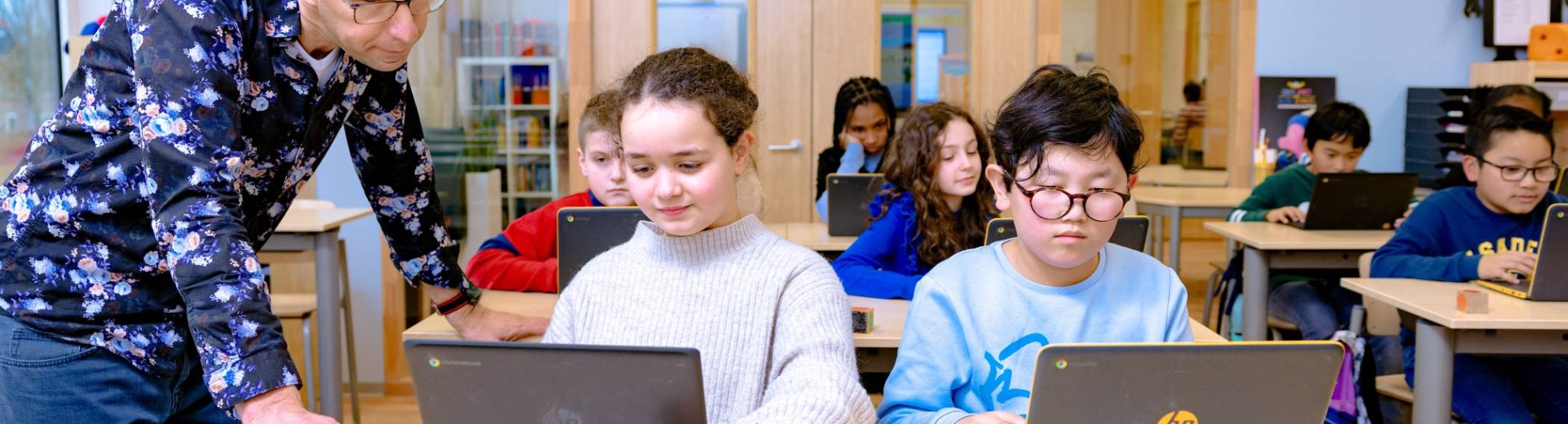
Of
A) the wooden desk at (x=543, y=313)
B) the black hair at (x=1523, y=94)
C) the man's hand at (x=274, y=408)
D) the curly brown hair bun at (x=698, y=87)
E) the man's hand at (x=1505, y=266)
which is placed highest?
the black hair at (x=1523, y=94)

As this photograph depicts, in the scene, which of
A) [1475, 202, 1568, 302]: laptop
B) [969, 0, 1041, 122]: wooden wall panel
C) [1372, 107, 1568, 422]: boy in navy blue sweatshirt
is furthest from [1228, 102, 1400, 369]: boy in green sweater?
[969, 0, 1041, 122]: wooden wall panel

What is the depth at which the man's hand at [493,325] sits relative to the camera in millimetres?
1854

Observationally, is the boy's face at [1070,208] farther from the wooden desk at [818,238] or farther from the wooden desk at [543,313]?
the wooden desk at [818,238]

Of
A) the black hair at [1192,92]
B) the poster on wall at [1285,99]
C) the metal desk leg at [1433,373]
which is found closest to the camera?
the metal desk leg at [1433,373]

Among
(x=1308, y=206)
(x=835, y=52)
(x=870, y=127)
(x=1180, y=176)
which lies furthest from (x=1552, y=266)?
(x=1180, y=176)

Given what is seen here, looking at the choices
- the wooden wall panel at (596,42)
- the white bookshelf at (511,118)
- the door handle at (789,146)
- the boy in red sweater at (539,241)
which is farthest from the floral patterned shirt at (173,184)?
the door handle at (789,146)

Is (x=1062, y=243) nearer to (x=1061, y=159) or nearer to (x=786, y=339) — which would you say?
(x=1061, y=159)

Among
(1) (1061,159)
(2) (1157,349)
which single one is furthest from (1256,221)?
(2) (1157,349)

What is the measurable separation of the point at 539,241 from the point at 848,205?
1114mm

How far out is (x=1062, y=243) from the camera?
1.39m

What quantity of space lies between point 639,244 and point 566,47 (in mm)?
3562

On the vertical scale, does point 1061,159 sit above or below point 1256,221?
above

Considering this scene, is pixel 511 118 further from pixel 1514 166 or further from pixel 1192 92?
pixel 1192 92

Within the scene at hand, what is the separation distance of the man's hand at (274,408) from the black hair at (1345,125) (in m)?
3.90
